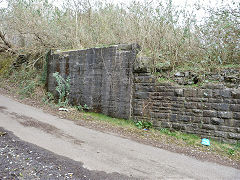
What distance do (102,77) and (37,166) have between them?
4916 millimetres

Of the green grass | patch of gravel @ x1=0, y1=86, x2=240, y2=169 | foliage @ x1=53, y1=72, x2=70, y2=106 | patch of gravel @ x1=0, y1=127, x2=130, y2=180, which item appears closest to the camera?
patch of gravel @ x1=0, y1=127, x2=130, y2=180

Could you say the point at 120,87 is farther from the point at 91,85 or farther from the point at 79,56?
the point at 79,56

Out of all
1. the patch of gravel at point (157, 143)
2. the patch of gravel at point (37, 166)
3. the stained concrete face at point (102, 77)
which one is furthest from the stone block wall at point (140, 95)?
the patch of gravel at point (37, 166)

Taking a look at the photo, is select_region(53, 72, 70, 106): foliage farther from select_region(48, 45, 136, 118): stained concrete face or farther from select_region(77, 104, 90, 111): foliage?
select_region(77, 104, 90, 111): foliage

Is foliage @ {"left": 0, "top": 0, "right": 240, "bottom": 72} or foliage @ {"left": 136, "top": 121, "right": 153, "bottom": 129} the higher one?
foliage @ {"left": 0, "top": 0, "right": 240, "bottom": 72}

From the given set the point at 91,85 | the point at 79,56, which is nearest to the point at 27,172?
the point at 91,85

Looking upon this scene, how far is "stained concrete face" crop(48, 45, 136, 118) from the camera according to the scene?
6.87 metres

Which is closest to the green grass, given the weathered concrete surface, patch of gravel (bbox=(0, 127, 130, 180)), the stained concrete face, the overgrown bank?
the overgrown bank

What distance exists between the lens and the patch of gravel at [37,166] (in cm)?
286

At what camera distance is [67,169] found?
311 centimetres

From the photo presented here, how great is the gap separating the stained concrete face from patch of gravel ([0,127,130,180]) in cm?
371

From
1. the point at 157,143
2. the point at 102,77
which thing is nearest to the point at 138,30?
the point at 102,77

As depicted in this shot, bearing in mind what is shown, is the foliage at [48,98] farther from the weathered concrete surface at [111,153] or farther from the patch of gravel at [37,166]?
the patch of gravel at [37,166]

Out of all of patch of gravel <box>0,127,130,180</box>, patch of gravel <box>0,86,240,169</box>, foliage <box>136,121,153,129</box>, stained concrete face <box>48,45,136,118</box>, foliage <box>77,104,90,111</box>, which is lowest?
patch of gravel <box>0,86,240,169</box>
